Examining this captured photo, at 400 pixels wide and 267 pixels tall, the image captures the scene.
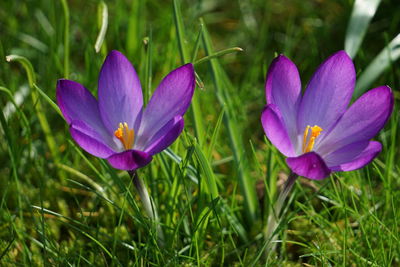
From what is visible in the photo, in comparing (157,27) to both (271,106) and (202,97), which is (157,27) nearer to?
(202,97)

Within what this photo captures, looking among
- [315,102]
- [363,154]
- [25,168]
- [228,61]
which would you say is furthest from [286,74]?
[228,61]

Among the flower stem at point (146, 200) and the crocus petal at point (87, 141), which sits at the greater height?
the crocus petal at point (87, 141)

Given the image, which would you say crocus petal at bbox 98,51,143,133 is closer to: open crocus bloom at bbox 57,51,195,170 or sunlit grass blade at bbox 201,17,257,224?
open crocus bloom at bbox 57,51,195,170

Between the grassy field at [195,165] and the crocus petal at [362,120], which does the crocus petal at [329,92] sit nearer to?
the crocus petal at [362,120]

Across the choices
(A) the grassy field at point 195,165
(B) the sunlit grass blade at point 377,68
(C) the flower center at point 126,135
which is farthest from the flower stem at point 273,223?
(B) the sunlit grass blade at point 377,68

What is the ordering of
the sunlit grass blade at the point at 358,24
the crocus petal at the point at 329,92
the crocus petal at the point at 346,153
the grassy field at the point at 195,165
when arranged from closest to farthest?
1. the crocus petal at the point at 346,153
2. the crocus petal at the point at 329,92
3. the grassy field at the point at 195,165
4. the sunlit grass blade at the point at 358,24

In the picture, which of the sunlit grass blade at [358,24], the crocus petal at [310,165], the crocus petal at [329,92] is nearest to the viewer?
the crocus petal at [310,165]

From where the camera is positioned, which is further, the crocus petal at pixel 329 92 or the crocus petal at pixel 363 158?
the crocus petal at pixel 329 92
